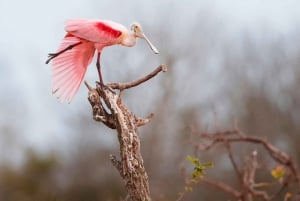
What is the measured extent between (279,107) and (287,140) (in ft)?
8.55

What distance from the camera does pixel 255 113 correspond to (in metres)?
22.2

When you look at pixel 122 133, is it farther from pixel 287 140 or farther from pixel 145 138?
pixel 145 138

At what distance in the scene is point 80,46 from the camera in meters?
3.39

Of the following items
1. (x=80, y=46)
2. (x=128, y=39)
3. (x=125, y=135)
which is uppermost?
(x=80, y=46)

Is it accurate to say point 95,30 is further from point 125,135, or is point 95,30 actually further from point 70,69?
point 125,135

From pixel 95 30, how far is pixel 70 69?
0.83ft

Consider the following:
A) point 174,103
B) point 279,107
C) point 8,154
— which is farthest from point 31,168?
point 8,154

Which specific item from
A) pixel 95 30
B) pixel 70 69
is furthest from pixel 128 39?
pixel 70 69

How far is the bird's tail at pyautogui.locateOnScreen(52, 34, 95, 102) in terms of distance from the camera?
339cm

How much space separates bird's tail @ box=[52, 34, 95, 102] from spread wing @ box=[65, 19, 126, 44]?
0.12 metres

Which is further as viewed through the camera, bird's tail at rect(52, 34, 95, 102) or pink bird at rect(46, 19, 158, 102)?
bird's tail at rect(52, 34, 95, 102)

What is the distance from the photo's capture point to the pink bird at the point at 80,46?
3.26m

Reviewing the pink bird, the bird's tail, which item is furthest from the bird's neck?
the bird's tail

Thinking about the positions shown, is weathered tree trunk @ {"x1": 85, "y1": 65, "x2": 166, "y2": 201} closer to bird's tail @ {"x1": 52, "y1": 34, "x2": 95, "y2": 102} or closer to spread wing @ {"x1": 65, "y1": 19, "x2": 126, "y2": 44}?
bird's tail @ {"x1": 52, "y1": 34, "x2": 95, "y2": 102}
